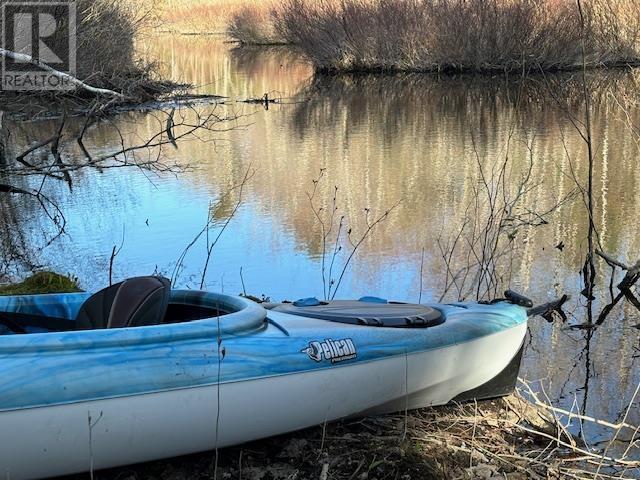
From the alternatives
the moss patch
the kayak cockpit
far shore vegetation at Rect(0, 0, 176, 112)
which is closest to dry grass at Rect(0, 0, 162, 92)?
far shore vegetation at Rect(0, 0, 176, 112)

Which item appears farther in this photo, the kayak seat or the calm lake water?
the calm lake water

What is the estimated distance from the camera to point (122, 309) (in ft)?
10.2

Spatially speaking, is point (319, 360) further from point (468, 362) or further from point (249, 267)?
point (249, 267)

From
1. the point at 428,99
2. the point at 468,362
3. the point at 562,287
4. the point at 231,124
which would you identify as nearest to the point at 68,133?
the point at 231,124

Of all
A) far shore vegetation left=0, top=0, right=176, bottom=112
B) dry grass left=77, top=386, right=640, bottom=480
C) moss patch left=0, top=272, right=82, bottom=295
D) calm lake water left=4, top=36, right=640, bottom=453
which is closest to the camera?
dry grass left=77, top=386, right=640, bottom=480

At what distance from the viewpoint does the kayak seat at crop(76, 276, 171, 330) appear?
122 inches

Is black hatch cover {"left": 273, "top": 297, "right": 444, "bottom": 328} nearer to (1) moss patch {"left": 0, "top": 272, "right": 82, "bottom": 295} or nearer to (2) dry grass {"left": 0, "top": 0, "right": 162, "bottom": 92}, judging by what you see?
(1) moss patch {"left": 0, "top": 272, "right": 82, "bottom": 295}

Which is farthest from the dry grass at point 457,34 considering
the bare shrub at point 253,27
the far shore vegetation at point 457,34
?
the bare shrub at point 253,27

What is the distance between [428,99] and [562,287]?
456 inches

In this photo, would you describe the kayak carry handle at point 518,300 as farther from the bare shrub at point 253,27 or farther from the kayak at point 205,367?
the bare shrub at point 253,27

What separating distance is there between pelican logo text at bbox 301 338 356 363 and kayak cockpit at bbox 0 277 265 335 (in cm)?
23

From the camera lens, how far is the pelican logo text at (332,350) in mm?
3135

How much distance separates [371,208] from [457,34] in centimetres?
1412

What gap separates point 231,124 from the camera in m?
13.8
